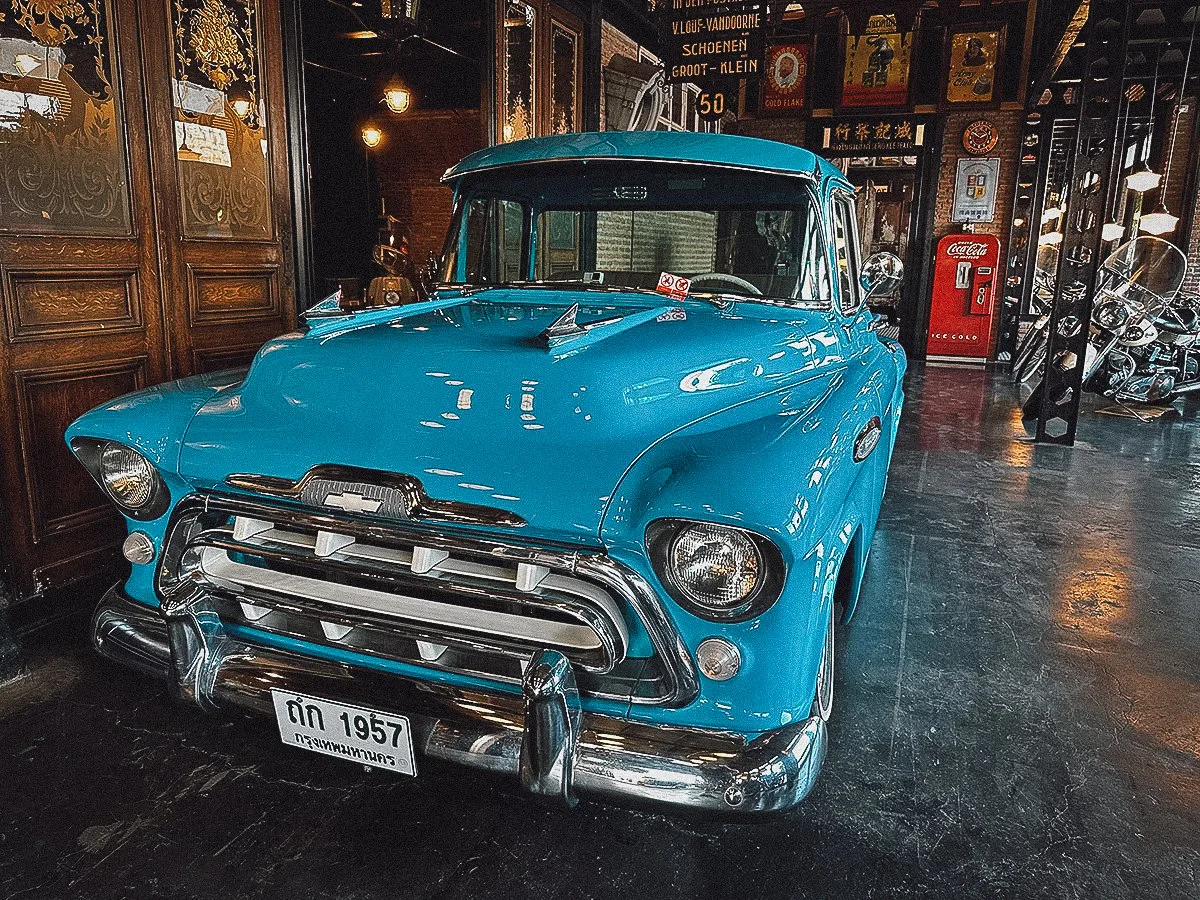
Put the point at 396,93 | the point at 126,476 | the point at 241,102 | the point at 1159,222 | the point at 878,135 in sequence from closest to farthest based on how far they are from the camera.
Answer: the point at 126,476
the point at 241,102
the point at 396,93
the point at 878,135
the point at 1159,222

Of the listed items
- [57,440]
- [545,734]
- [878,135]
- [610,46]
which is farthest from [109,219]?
[878,135]

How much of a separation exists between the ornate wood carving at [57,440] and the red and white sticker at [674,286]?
7.72ft

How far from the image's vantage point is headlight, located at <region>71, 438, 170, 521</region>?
6.66 feet

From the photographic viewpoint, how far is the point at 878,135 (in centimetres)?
1159

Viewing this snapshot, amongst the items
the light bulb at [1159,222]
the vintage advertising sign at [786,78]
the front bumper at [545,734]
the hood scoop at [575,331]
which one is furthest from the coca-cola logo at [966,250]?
the front bumper at [545,734]

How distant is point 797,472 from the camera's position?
5.32ft

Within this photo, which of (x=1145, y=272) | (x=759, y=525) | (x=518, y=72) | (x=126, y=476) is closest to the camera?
(x=759, y=525)

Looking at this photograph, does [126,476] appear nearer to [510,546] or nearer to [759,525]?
[510,546]

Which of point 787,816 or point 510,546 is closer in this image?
point 510,546

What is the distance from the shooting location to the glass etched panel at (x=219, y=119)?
365 cm

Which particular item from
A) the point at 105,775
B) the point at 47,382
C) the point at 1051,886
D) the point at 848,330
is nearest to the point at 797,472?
the point at 1051,886

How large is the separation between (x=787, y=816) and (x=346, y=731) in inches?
44.2

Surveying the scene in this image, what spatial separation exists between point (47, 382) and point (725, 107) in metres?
5.61

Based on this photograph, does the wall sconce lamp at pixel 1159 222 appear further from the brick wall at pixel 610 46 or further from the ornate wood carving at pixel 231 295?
the ornate wood carving at pixel 231 295
